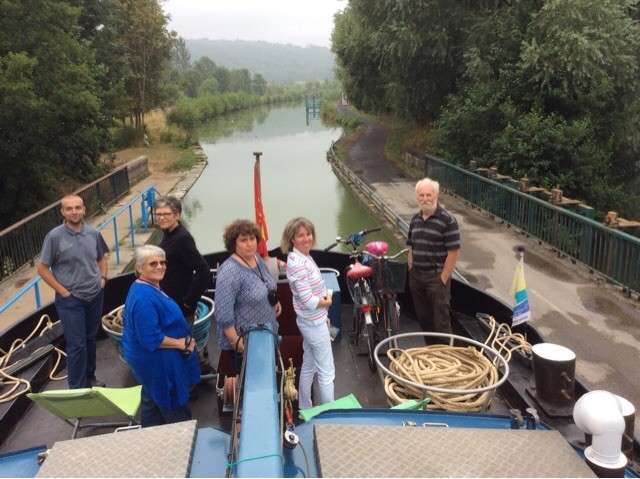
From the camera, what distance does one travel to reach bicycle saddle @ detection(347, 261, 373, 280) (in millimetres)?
5000

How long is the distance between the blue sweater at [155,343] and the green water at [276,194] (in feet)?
9.51

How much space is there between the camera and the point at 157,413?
11.7 ft

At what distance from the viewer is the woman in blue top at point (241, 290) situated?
3.40 m

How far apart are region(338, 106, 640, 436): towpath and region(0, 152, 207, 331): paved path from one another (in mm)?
6593

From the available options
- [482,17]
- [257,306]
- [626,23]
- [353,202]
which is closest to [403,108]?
[482,17]

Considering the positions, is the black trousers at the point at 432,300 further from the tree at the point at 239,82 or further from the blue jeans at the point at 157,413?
the tree at the point at 239,82

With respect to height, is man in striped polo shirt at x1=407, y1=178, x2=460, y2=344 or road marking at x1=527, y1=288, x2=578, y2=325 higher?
man in striped polo shirt at x1=407, y1=178, x2=460, y2=344

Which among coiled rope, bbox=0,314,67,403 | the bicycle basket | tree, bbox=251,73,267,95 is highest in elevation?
tree, bbox=251,73,267,95

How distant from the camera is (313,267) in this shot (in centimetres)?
377

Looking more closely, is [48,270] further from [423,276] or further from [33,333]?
[423,276]

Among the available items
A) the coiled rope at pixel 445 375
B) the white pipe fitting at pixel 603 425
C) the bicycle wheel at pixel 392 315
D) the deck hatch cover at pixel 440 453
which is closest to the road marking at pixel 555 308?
the bicycle wheel at pixel 392 315

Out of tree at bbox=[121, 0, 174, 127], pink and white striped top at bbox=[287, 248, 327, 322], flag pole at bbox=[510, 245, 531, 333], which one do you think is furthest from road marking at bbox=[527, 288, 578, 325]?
tree at bbox=[121, 0, 174, 127]

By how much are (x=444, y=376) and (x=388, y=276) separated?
154 centimetres

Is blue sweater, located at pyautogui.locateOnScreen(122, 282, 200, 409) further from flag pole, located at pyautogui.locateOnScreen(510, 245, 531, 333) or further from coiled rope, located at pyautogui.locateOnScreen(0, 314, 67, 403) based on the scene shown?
flag pole, located at pyautogui.locateOnScreen(510, 245, 531, 333)
